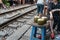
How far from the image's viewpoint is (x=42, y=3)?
11.8 m

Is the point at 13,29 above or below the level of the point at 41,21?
below

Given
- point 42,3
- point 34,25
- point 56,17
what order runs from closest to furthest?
1. point 34,25
2. point 56,17
3. point 42,3

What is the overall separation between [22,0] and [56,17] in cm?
2839

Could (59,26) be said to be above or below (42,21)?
below

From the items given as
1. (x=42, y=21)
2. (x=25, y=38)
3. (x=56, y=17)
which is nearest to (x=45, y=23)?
(x=42, y=21)

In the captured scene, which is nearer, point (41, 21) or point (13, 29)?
point (41, 21)

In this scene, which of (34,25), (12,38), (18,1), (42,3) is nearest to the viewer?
Answer: (34,25)

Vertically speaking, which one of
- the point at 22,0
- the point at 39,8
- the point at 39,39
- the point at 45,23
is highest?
the point at 45,23

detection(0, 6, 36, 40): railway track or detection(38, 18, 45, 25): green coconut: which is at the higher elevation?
detection(38, 18, 45, 25): green coconut

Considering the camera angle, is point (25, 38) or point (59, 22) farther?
point (25, 38)

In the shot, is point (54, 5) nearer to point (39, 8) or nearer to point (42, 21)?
point (42, 21)

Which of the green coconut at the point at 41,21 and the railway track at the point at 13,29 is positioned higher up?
the green coconut at the point at 41,21

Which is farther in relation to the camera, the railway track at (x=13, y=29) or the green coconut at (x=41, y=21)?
the railway track at (x=13, y=29)

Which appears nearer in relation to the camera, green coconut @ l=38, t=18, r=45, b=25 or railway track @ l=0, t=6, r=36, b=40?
green coconut @ l=38, t=18, r=45, b=25
